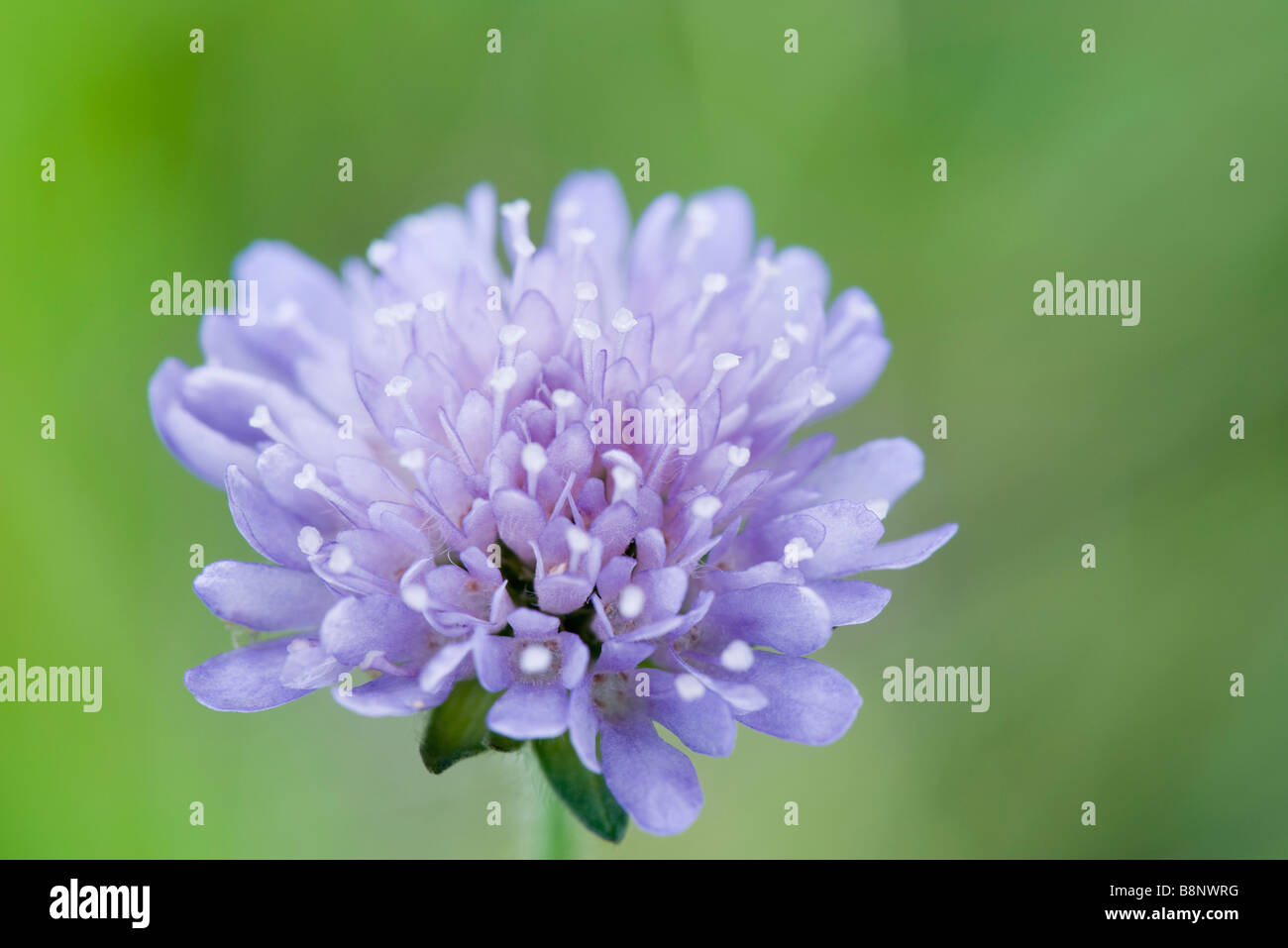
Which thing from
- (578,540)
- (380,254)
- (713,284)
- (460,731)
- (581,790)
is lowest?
(581,790)

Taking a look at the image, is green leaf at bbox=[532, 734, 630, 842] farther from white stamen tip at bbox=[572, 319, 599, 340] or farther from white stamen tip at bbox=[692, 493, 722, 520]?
white stamen tip at bbox=[572, 319, 599, 340]

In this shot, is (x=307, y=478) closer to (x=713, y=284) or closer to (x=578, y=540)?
(x=578, y=540)

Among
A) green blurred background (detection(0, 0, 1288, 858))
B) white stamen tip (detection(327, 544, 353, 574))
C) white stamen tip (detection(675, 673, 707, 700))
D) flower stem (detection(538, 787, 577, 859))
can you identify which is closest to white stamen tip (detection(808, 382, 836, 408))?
white stamen tip (detection(675, 673, 707, 700))

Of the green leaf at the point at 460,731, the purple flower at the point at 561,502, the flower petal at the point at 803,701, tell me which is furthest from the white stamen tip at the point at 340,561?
the flower petal at the point at 803,701

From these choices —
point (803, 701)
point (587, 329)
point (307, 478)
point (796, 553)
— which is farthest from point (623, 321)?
point (803, 701)

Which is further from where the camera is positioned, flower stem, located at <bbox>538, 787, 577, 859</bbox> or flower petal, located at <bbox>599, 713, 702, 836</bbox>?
flower stem, located at <bbox>538, 787, 577, 859</bbox>

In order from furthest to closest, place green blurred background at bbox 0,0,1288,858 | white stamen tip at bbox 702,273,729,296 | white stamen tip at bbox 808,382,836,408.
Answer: green blurred background at bbox 0,0,1288,858 < white stamen tip at bbox 702,273,729,296 < white stamen tip at bbox 808,382,836,408

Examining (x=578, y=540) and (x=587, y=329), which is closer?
(x=578, y=540)

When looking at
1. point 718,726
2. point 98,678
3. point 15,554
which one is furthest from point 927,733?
point 15,554
